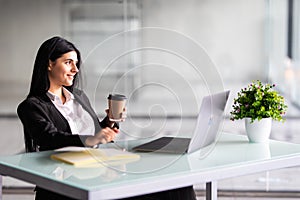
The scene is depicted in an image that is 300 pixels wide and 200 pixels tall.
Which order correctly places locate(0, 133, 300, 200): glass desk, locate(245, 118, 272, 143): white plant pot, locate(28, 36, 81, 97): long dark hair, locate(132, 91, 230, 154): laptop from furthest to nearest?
locate(245, 118, 272, 143): white plant pot
locate(28, 36, 81, 97): long dark hair
locate(132, 91, 230, 154): laptop
locate(0, 133, 300, 200): glass desk

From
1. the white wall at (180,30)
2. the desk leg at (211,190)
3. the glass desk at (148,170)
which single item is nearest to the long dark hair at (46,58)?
the glass desk at (148,170)

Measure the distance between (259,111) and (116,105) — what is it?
823mm

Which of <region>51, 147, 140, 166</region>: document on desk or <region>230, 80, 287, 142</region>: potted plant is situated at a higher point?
<region>230, 80, 287, 142</region>: potted plant

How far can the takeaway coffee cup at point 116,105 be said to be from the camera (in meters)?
2.49

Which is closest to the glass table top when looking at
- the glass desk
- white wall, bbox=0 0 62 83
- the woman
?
the glass desk

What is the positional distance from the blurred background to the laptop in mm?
3524

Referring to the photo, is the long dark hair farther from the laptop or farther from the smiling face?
the laptop

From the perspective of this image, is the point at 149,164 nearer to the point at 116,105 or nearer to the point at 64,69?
the point at 116,105

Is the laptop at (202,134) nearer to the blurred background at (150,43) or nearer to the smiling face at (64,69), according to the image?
the smiling face at (64,69)

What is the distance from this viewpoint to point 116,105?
250cm

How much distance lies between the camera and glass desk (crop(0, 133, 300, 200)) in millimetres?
2119

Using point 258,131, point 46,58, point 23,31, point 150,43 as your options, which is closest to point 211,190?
point 258,131

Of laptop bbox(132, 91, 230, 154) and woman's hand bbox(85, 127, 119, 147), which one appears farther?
laptop bbox(132, 91, 230, 154)

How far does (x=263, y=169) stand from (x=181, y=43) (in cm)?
410
